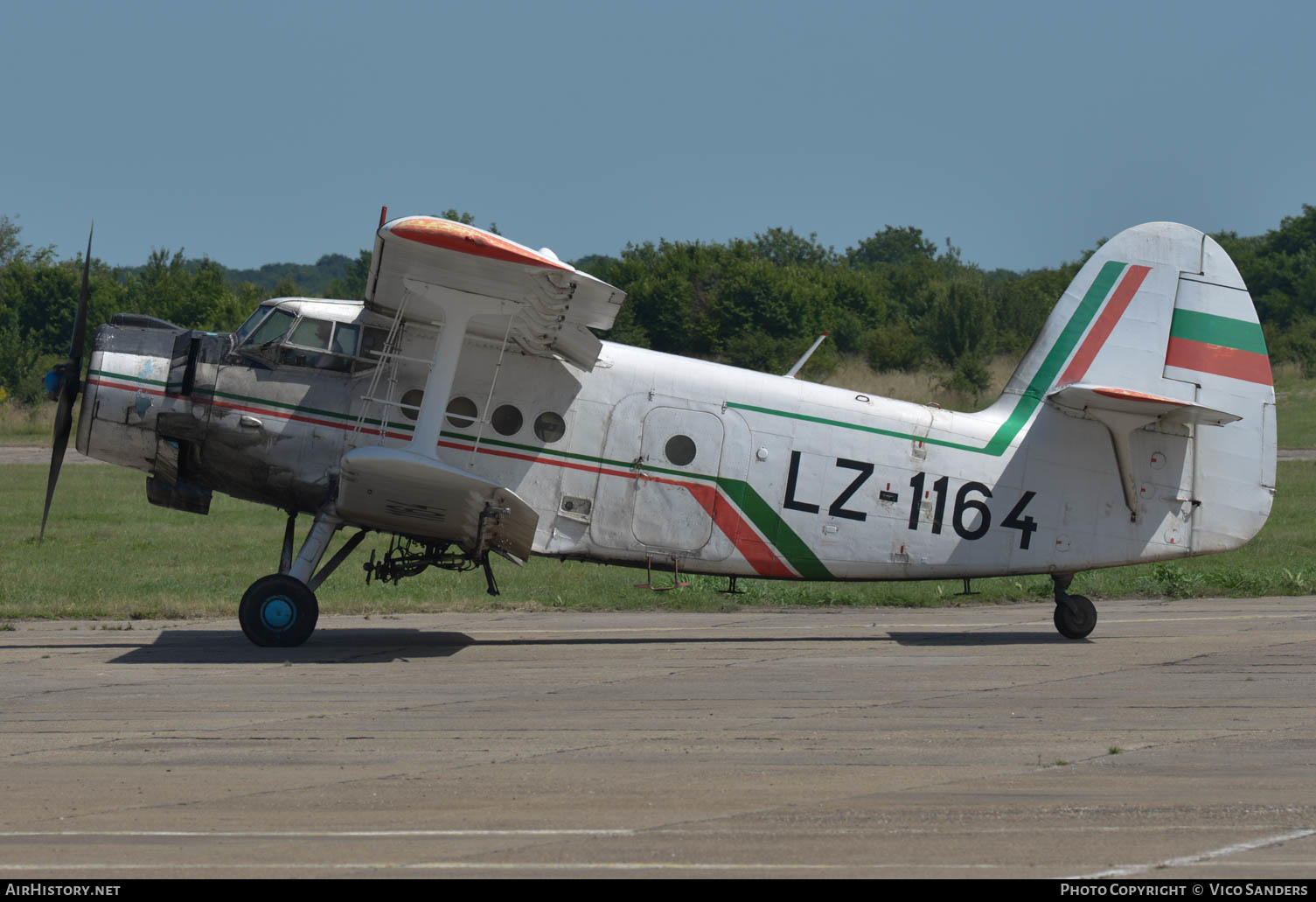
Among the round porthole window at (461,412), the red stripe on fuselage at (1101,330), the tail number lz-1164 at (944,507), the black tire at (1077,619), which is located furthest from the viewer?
the red stripe on fuselage at (1101,330)

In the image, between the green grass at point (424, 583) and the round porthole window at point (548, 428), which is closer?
the round porthole window at point (548, 428)

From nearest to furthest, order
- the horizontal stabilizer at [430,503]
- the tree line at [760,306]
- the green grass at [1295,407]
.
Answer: the horizontal stabilizer at [430,503], the green grass at [1295,407], the tree line at [760,306]

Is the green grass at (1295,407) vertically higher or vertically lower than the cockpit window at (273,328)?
higher

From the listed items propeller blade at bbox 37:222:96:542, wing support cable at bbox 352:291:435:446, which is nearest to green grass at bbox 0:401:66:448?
propeller blade at bbox 37:222:96:542

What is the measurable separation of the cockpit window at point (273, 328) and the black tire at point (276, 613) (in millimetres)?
2234

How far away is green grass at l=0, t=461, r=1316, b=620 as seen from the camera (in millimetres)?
15711

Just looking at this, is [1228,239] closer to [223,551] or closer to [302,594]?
[223,551]

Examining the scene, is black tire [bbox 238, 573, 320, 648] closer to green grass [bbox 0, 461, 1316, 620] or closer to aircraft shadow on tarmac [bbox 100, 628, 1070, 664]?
aircraft shadow on tarmac [bbox 100, 628, 1070, 664]

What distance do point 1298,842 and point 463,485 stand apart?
7057mm

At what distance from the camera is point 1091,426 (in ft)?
42.6

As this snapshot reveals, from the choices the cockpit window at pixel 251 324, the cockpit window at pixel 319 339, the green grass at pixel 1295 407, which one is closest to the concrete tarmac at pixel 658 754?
the cockpit window at pixel 319 339

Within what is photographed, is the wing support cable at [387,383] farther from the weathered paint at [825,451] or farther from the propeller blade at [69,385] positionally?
the propeller blade at [69,385]

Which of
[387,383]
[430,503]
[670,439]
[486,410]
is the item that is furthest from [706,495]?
[387,383]

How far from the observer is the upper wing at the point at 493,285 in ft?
33.3
